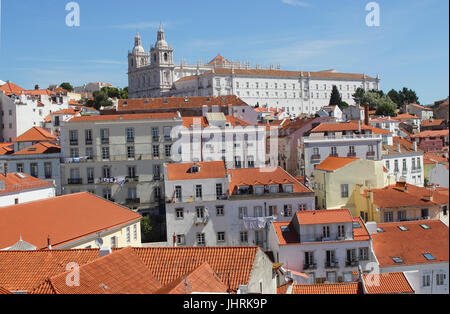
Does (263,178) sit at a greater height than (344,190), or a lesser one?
greater

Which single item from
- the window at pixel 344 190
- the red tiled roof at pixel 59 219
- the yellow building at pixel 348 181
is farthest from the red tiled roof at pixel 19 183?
the window at pixel 344 190

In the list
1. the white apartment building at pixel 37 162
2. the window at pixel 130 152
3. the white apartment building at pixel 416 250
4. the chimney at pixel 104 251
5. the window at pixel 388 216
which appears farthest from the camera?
the white apartment building at pixel 37 162

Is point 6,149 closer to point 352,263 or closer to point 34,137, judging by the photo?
point 34,137

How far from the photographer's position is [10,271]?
7484 millimetres

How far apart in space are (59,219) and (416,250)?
30.0 ft

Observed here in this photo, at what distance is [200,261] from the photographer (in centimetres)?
671

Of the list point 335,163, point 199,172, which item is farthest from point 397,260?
point 199,172

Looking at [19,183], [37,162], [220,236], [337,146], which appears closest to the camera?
[220,236]

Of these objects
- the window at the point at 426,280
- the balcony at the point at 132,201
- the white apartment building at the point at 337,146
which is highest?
the white apartment building at the point at 337,146

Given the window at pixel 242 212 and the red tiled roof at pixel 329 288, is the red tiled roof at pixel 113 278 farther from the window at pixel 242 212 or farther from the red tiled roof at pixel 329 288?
the window at pixel 242 212

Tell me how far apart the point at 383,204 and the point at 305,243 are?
11.5 ft

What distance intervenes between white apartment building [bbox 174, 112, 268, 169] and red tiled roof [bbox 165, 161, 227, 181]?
3.67 m

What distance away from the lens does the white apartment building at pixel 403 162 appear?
64.8 ft
